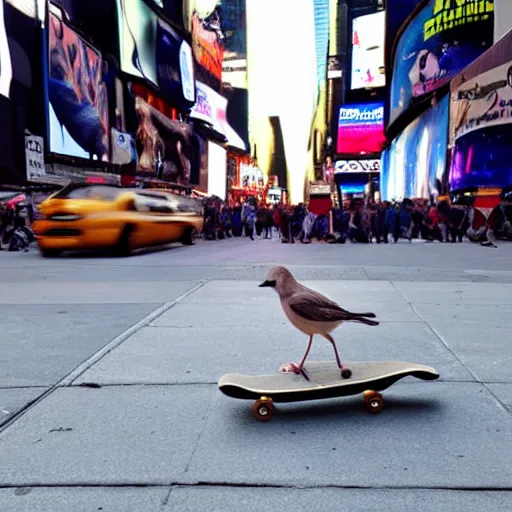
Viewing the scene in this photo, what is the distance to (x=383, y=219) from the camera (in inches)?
866

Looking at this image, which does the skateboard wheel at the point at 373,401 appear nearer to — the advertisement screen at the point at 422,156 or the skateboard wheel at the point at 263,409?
the skateboard wheel at the point at 263,409

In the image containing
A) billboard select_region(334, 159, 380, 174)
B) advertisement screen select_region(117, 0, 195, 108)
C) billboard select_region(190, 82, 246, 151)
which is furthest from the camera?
billboard select_region(334, 159, 380, 174)

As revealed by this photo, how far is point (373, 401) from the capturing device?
3371 mm

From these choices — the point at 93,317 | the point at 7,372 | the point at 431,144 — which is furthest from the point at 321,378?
the point at 431,144

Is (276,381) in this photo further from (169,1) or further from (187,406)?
(169,1)

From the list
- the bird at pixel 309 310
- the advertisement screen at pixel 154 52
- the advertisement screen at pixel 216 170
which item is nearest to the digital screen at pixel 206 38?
the advertisement screen at pixel 216 170

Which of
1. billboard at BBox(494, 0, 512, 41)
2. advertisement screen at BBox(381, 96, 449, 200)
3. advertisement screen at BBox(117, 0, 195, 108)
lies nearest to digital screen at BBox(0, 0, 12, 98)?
advertisement screen at BBox(117, 0, 195, 108)

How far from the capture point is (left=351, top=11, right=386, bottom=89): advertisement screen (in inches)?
2687

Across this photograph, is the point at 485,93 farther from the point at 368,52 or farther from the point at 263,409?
the point at 368,52

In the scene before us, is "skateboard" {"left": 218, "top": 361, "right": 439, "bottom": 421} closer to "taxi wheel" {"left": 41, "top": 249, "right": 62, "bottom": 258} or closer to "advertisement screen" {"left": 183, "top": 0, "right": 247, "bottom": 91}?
"taxi wheel" {"left": 41, "top": 249, "right": 62, "bottom": 258}

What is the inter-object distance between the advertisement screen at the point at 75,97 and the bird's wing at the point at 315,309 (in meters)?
32.0

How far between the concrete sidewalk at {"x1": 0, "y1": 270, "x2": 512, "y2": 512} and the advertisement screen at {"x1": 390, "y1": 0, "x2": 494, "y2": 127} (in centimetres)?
3770

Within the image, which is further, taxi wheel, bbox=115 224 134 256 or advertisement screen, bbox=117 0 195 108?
advertisement screen, bbox=117 0 195 108

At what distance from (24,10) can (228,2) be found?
224ft
